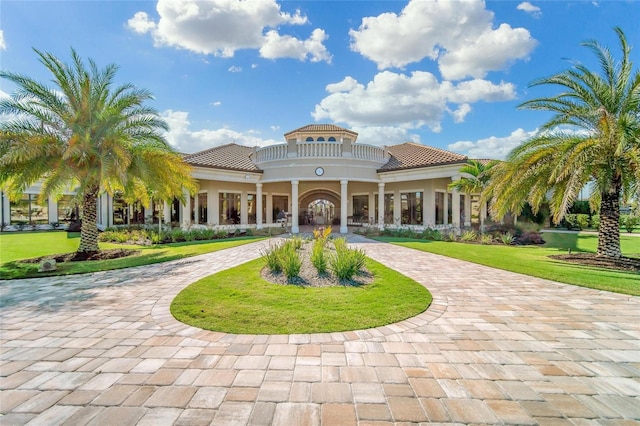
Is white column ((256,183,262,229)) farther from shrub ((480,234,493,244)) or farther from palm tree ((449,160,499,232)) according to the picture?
shrub ((480,234,493,244))

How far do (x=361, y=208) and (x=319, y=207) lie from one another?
4.45 metres

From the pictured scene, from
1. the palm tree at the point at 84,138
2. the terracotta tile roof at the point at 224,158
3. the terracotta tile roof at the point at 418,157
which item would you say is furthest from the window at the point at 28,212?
the terracotta tile roof at the point at 418,157

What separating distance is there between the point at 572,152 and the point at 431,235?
29.6ft

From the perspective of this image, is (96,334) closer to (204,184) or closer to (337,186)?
(204,184)

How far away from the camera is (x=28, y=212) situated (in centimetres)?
2470

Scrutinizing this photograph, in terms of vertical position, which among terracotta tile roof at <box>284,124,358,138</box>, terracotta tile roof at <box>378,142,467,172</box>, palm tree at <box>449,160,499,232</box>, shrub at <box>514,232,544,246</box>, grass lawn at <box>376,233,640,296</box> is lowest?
grass lawn at <box>376,233,640,296</box>

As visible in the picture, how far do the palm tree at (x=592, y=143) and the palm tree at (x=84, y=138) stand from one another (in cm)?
1430

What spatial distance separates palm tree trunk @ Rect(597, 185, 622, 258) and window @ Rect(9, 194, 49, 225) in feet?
114

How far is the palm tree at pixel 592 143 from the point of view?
9820 mm

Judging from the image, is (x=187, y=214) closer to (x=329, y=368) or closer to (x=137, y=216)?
(x=137, y=216)

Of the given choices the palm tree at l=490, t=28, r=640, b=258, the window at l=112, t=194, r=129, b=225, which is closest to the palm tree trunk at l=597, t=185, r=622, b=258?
the palm tree at l=490, t=28, r=640, b=258

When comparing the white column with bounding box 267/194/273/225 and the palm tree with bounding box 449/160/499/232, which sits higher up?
the palm tree with bounding box 449/160/499/232

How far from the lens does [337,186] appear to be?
25.7m

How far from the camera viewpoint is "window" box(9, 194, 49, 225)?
2442cm
